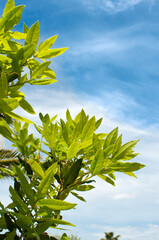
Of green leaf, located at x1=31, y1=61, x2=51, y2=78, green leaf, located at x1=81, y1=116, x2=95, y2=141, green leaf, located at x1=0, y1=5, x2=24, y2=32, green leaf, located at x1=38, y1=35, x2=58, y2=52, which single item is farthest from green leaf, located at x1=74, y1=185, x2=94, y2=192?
green leaf, located at x1=0, y1=5, x2=24, y2=32

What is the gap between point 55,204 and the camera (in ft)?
3.74

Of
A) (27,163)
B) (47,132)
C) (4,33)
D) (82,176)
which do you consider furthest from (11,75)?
(82,176)

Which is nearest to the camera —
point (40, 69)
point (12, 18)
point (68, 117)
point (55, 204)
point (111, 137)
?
point (55, 204)

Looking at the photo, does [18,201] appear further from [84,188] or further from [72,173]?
[84,188]

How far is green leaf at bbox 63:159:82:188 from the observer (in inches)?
52.9

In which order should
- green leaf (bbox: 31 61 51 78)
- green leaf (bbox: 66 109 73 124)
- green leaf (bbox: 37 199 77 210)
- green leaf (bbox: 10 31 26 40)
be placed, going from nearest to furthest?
green leaf (bbox: 37 199 77 210) < green leaf (bbox: 31 61 51 78) < green leaf (bbox: 10 31 26 40) < green leaf (bbox: 66 109 73 124)

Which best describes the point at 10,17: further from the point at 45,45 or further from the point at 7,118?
the point at 7,118

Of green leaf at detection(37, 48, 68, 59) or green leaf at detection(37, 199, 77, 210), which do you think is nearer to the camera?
green leaf at detection(37, 199, 77, 210)

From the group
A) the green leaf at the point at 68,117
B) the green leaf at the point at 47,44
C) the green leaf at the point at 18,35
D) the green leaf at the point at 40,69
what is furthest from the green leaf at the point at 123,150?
the green leaf at the point at 18,35

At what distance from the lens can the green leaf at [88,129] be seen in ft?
4.90

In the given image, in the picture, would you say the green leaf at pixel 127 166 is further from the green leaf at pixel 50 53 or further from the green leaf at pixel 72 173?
the green leaf at pixel 50 53

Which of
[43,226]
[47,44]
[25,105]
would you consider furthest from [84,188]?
[47,44]

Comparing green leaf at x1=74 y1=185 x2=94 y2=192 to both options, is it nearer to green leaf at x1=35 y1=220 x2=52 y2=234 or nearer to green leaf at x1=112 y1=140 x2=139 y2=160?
green leaf at x1=112 y1=140 x2=139 y2=160

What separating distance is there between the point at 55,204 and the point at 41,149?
0.50 meters
